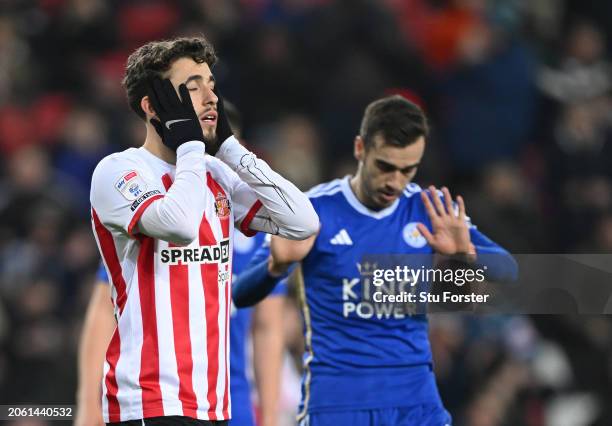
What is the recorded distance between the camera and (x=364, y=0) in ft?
31.6

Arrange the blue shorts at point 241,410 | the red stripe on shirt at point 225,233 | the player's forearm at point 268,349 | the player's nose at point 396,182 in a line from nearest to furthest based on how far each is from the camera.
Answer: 1. the red stripe on shirt at point 225,233
2. the player's nose at point 396,182
3. the blue shorts at point 241,410
4. the player's forearm at point 268,349

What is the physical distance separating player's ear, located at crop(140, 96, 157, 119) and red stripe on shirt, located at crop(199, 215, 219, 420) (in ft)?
1.25

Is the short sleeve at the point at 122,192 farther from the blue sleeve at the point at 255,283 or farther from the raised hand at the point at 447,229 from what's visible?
the raised hand at the point at 447,229

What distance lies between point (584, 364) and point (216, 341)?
4972 millimetres

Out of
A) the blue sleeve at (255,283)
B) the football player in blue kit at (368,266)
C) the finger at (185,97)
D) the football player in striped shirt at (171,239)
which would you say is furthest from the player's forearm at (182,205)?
the blue sleeve at (255,283)

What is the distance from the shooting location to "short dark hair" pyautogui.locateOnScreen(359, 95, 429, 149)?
188 inches

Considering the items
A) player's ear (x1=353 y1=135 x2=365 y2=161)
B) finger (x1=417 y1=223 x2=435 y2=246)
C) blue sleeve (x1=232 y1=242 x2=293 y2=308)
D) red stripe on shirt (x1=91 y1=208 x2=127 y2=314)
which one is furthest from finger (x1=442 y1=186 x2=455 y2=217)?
red stripe on shirt (x1=91 y1=208 x2=127 y2=314)

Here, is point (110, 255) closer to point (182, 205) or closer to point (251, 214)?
point (182, 205)

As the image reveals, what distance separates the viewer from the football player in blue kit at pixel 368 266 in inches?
185

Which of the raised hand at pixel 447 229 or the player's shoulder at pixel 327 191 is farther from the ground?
the player's shoulder at pixel 327 191

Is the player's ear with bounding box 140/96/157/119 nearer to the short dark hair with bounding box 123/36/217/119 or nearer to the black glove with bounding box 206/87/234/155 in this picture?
the short dark hair with bounding box 123/36/217/119

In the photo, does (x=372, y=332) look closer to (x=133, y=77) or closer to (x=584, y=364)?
(x=133, y=77)

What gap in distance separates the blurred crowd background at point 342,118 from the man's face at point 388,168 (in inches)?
118

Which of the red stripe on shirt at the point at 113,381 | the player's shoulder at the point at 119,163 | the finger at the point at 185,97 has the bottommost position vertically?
the red stripe on shirt at the point at 113,381
